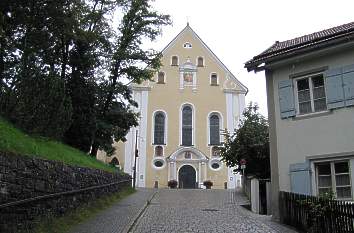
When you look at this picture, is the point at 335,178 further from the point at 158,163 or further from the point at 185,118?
the point at 185,118

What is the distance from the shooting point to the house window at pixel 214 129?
51.1m

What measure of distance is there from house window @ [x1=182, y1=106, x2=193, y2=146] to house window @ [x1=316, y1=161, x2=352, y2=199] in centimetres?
3526

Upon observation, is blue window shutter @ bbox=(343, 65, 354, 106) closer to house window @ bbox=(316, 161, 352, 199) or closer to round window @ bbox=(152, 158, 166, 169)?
house window @ bbox=(316, 161, 352, 199)

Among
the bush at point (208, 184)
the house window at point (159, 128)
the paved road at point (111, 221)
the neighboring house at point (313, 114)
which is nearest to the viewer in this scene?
the paved road at point (111, 221)

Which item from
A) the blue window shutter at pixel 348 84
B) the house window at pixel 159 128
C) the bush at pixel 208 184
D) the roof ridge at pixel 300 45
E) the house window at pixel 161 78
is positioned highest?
the house window at pixel 161 78

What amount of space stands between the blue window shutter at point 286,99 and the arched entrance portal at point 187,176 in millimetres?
33292

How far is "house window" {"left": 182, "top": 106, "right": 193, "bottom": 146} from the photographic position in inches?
2005

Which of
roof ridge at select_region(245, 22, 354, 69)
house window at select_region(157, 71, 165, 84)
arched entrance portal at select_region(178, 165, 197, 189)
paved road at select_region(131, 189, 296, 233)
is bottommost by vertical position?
paved road at select_region(131, 189, 296, 233)

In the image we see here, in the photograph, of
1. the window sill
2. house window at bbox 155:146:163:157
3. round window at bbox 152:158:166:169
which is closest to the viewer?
the window sill

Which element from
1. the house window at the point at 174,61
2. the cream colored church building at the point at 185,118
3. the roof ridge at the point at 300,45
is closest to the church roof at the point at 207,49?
the cream colored church building at the point at 185,118

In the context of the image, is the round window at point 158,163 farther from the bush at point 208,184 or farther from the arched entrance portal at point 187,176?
the bush at point 208,184

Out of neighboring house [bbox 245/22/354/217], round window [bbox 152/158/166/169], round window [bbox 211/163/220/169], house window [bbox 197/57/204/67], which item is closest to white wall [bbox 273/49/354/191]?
neighboring house [bbox 245/22/354/217]

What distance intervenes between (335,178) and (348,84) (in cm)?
305

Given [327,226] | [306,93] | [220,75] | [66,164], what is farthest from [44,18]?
[220,75]
